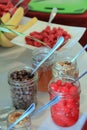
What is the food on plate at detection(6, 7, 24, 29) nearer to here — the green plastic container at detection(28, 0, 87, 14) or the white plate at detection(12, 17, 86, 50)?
the white plate at detection(12, 17, 86, 50)

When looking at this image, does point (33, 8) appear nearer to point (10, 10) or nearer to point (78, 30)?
point (10, 10)

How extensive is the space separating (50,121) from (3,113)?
0.11m

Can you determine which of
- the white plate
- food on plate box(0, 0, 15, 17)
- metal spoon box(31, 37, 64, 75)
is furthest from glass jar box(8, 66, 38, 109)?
food on plate box(0, 0, 15, 17)

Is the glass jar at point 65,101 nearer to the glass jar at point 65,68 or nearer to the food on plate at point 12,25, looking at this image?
the glass jar at point 65,68

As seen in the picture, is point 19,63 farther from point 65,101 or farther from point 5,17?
point 65,101

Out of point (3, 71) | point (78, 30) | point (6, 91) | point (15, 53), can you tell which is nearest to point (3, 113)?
point (6, 91)

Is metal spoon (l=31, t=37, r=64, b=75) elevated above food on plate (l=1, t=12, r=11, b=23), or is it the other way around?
food on plate (l=1, t=12, r=11, b=23)

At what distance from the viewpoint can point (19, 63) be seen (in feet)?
3.05

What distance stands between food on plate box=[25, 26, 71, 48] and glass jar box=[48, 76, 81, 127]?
276 mm

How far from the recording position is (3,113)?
2.30ft

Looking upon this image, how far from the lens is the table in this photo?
2.32 feet

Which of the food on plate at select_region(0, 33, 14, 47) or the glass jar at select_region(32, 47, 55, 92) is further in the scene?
the food on plate at select_region(0, 33, 14, 47)

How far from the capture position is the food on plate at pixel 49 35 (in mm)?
934

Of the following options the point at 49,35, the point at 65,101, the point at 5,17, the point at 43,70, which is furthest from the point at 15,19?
the point at 65,101
